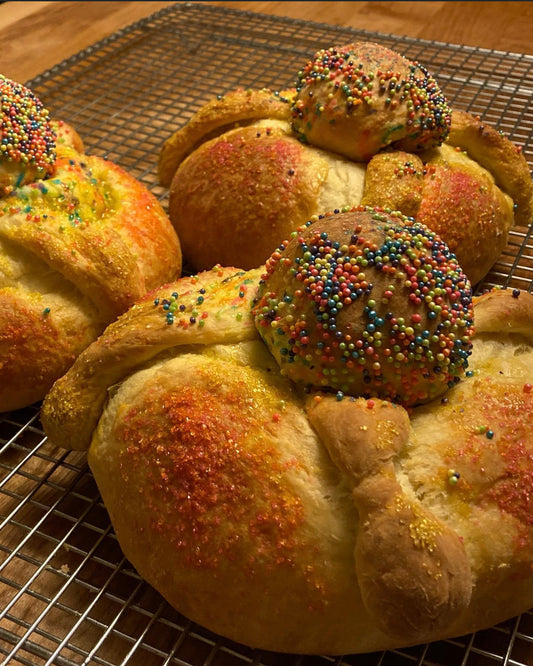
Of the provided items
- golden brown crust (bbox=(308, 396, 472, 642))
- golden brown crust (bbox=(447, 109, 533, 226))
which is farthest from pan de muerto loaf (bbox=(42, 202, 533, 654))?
golden brown crust (bbox=(447, 109, 533, 226))

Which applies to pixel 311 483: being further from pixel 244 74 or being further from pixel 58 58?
pixel 58 58

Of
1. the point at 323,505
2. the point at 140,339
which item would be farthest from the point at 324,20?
the point at 323,505

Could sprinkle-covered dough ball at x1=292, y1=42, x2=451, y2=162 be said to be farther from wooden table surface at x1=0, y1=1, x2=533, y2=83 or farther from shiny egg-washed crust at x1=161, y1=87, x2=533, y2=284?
wooden table surface at x1=0, y1=1, x2=533, y2=83

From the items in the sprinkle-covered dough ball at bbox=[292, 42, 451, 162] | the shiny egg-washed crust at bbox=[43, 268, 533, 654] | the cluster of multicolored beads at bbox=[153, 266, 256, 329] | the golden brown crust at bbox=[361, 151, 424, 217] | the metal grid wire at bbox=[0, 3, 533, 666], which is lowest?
the metal grid wire at bbox=[0, 3, 533, 666]

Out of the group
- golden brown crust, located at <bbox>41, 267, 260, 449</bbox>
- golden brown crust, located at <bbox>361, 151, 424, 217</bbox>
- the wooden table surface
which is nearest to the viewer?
golden brown crust, located at <bbox>41, 267, 260, 449</bbox>

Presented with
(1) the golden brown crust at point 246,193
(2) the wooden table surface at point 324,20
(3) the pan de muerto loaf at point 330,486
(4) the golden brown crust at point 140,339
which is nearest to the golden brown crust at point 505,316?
(3) the pan de muerto loaf at point 330,486

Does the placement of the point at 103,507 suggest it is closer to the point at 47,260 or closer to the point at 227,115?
the point at 47,260
